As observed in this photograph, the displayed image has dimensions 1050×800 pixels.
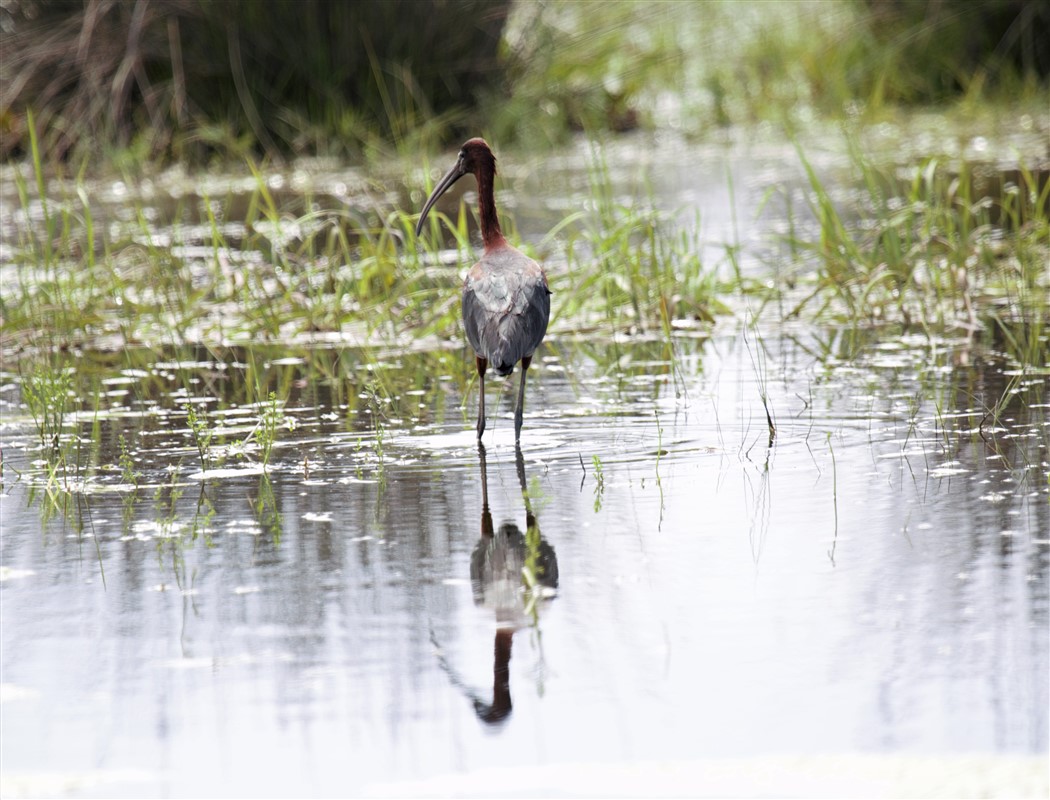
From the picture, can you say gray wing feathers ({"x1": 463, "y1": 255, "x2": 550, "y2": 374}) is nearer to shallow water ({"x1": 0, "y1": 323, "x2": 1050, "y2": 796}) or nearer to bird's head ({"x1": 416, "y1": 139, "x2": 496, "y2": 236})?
shallow water ({"x1": 0, "y1": 323, "x2": 1050, "y2": 796})

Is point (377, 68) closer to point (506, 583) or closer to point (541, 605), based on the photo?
point (506, 583)

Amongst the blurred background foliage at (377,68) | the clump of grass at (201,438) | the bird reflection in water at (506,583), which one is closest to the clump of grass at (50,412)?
the clump of grass at (201,438)

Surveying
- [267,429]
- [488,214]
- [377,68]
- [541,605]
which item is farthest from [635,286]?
[377,68]

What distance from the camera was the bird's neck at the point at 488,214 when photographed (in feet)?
17.1

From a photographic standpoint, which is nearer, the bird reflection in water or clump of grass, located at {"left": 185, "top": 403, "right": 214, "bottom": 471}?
the bird reflection in water

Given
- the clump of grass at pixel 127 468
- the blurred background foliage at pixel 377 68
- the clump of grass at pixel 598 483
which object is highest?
the blurred background foliage at pixel 377 68

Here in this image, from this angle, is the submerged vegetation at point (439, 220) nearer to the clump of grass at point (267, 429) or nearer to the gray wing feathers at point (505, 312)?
the clump of grass at point (267, 429)

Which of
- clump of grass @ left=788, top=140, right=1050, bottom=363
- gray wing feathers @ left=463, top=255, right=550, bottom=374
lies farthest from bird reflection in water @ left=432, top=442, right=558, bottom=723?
clump of grass @ left=788, top=140, right=1050, bottom=363

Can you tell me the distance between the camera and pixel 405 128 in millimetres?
12945

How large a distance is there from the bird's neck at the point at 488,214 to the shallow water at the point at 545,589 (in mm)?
511

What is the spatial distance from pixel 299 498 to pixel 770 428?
4.23 feet

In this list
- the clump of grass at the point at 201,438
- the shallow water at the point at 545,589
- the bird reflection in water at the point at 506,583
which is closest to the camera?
the shallow water at the point at 545,589

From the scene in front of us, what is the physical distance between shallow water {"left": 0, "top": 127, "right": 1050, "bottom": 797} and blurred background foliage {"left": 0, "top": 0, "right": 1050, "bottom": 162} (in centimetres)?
647

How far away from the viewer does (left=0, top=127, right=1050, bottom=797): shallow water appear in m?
2.61
